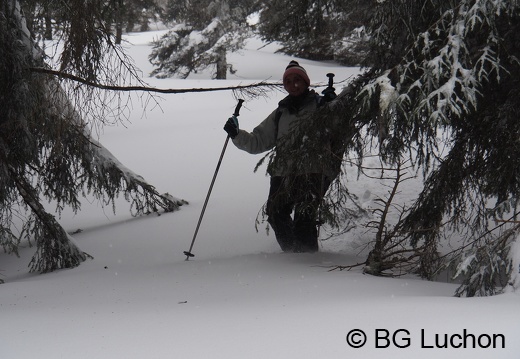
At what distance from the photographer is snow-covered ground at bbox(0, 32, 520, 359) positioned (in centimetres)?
294

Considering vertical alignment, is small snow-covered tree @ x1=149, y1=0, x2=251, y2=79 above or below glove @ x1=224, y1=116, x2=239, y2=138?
above

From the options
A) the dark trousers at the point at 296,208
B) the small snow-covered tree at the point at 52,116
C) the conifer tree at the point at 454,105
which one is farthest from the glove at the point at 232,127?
the small snow-covered tree at the point at 52,116

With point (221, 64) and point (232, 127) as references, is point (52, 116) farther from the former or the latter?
point (221, 64)

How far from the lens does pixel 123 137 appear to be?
13.5 metres

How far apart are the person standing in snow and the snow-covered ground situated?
0.25 metres

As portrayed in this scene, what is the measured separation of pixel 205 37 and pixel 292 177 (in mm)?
15454

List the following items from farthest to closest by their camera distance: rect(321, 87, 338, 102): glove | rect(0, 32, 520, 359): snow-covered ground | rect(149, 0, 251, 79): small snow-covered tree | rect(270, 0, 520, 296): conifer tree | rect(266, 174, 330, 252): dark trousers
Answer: rect(149, 0, 251, 79): small snow-covered tree → rect(321, 87, 338, 102): glove → rect(266, 174, 330, 252): dark trousers → rect(270, 0, 520, 296): conifer tree → rect(0, 32, 520, 359): snow-covered ground

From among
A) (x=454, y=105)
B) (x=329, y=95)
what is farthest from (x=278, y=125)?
(x=454, y=105)

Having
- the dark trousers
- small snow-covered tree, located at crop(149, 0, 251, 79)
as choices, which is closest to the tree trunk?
small snow-covered tree, located at crop(149, 0, 251, 79)

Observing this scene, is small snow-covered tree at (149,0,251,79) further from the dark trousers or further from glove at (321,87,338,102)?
the dark trousers

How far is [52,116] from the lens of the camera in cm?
543

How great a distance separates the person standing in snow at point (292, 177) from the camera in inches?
224

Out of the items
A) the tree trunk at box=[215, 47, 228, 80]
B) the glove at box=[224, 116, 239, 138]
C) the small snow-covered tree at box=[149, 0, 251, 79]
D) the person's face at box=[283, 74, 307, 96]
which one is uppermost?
the small snow-covered tree at box=[149, 0, 251, 79]

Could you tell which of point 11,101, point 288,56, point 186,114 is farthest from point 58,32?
point 288,56
